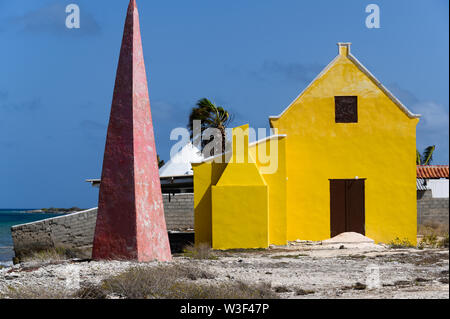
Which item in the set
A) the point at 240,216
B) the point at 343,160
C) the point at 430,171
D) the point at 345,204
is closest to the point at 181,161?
the point at 345,204

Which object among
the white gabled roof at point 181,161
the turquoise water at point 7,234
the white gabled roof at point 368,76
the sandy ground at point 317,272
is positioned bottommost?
the turquoise water at point 7,234

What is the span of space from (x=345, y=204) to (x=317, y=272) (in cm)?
774

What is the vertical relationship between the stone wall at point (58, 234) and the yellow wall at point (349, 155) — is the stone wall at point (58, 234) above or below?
below

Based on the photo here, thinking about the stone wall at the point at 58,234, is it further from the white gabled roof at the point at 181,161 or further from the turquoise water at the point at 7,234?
the white gabled roof at the point at 181,161

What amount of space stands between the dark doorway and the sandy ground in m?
2.30

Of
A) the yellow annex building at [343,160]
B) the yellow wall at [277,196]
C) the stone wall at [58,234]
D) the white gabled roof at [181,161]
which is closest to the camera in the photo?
the yellow wall at [277,196]

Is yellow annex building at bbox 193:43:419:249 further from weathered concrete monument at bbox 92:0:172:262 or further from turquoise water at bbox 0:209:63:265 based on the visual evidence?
turquoise water at bbox 0:209:63:265

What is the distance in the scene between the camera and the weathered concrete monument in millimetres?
13352

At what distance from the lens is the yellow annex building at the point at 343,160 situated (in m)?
19.5

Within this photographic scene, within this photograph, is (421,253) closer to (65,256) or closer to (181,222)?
(65,256)

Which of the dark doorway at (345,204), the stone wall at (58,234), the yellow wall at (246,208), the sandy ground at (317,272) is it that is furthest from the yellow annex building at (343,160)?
the stone wall at (58,234)
